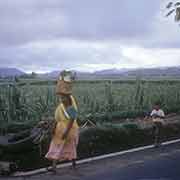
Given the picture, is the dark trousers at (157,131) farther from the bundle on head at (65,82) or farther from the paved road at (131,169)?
the bundle on head at (65,82)

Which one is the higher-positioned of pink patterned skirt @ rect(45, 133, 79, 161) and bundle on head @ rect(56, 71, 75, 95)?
bundle on head @ rect(56, 71, 75, 95)

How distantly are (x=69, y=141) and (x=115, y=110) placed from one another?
8464mm

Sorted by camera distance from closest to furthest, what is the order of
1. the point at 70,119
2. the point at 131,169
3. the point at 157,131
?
the point at 70,119
the point at 131,169
the point at 157,131

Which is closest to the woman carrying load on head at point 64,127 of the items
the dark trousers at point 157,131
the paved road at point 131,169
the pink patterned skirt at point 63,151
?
the pink patterned skirt at point 63,151

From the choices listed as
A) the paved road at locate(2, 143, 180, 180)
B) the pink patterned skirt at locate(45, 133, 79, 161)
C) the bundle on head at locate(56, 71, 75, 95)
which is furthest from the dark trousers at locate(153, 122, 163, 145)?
the bundle on head at locate(56, 71, 75, 95)

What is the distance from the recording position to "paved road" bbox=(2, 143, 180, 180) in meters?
9.16

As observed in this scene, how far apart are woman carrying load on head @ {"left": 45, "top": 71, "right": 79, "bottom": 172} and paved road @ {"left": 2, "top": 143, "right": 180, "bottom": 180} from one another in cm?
32

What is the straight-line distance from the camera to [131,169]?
9883 millimetres

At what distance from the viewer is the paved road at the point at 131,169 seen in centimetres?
916

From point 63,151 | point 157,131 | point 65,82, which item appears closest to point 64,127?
point 63,151

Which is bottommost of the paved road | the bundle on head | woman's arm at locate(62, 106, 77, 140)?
the paved road

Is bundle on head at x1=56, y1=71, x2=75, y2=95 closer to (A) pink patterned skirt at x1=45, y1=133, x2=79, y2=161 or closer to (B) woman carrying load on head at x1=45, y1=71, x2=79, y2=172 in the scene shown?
(B) woman carrying load on head at x1=45, y1=71, x2=79, y2=172

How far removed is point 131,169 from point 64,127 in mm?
1556

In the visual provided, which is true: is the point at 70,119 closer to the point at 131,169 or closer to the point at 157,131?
the point at 131,169
